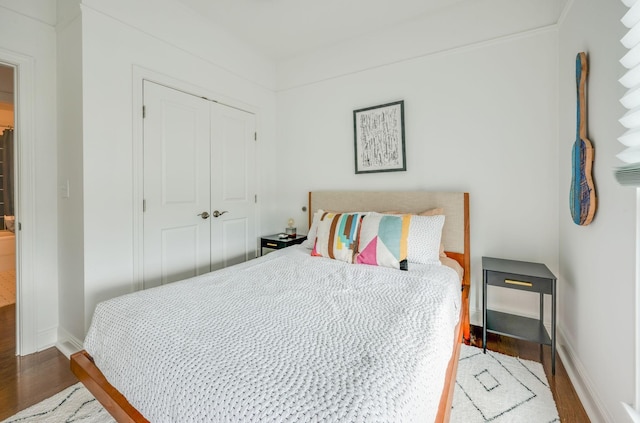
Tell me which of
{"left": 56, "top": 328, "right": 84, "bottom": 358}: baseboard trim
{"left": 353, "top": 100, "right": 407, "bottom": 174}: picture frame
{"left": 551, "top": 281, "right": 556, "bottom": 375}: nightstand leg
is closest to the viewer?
{"left": 551, "top": 281, "right": 556, "bottom": 375}: nightstand leg

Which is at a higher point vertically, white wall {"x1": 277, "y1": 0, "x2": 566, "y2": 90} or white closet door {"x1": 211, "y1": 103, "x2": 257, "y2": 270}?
white wall {"x1": 277, "y1": 0, "x2": 566, "y2": 90}

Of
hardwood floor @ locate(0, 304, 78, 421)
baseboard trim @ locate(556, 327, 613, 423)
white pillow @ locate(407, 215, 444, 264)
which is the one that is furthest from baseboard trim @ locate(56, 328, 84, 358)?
baseboard trim @ locate(556, 327, 613, 423)

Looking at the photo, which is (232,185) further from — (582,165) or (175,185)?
(582,165)

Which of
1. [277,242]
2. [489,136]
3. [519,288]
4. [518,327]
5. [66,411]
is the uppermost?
[489,136]

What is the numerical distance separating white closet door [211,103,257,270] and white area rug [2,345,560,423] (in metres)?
1.44

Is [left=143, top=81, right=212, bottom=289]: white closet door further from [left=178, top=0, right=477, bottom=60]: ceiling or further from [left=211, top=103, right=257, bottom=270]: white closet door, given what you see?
[left=178, top=0, right=477, bottom=60]: ceiling

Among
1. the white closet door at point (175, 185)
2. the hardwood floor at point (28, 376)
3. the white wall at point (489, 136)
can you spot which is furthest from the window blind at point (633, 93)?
the hardwood floor at point (28, 376)

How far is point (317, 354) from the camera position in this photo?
94 centimetres

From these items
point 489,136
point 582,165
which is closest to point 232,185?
point 489,136

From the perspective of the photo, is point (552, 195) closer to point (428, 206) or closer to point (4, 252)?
point (428, 206)

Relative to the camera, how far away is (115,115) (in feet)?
6.91

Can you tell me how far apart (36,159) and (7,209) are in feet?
11.1

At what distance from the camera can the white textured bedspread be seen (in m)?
0.77

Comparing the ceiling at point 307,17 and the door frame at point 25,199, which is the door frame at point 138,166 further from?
the ceiling at point 307,17
